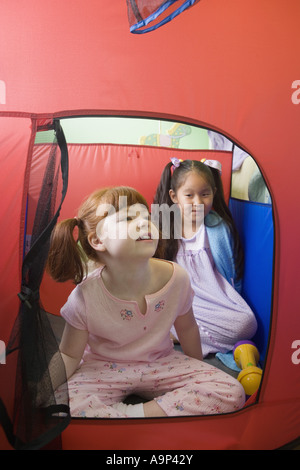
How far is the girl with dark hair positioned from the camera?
153cm

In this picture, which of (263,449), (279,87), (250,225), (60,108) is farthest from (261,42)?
(263,449)

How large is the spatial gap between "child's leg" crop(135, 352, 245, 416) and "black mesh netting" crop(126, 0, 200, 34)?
2.66 feet

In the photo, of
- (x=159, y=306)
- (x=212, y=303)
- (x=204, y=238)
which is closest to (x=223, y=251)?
(x=204, y=238)

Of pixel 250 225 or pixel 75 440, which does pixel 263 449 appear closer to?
pixel 75 440

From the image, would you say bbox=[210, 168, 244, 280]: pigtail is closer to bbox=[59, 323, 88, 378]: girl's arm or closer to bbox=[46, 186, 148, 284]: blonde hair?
bbox=[46, 186, 148, 284]: blonde hair

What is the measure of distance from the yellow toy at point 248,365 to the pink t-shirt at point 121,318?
25 centimetres

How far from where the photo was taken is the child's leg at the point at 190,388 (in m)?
1.06

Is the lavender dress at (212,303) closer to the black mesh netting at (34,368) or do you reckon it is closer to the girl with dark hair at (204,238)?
the girl with dark hair at (204,238)

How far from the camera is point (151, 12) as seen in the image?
95 centimetres

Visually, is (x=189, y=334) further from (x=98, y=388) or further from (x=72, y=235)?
(x=72, y=235)

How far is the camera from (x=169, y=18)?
0.97 metres

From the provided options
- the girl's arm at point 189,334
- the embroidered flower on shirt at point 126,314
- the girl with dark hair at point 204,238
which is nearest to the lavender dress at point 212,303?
the girl with dark hair at point 204,238

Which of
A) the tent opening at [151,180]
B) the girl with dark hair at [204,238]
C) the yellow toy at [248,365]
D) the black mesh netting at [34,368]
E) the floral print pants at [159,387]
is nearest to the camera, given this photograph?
the black mesh netting at [34,368]

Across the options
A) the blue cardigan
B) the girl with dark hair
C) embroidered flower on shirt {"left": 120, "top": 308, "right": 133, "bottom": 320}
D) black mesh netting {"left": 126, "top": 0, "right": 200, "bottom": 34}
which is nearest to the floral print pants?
embroidered flower on shirt {"left": 120, "top": 308, "right": 133, "bottom": 320}
